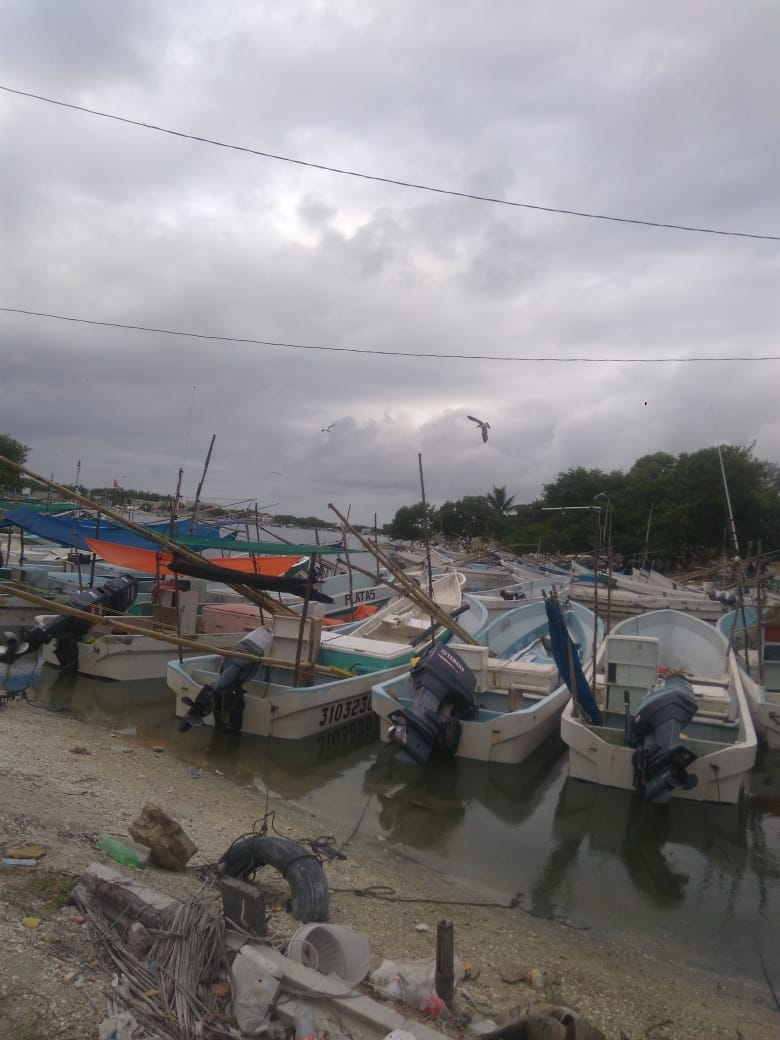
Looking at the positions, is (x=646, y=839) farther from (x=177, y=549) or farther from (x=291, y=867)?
(x=177, y=549)

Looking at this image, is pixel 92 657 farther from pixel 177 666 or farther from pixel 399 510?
pixel 399 510

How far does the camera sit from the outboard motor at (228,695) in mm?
10000

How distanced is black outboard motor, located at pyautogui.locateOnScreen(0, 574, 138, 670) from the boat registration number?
5191mm

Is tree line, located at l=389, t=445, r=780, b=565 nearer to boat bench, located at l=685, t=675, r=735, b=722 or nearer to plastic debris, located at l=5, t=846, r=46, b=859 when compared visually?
boat bench, located at l=685, t=675, r=735, b=722

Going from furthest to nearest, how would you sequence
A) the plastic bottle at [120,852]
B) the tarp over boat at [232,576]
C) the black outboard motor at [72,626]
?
the black outboard motor at [72,626]
the tarp over boat at [232,576]
the plastic bottle at [120,852]

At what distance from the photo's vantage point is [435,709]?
951cm

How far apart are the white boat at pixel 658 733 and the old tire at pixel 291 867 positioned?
460 centimetres

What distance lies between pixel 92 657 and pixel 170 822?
347 inches

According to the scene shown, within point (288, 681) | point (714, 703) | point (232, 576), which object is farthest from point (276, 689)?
point (714, 703)

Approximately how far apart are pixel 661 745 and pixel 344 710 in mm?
4885

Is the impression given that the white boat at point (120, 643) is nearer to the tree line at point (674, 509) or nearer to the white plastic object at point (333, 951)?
the white plastic object at point (333, 951)

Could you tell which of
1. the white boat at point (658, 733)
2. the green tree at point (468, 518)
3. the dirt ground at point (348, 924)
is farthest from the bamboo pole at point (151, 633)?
the green tree at point (468, 518)

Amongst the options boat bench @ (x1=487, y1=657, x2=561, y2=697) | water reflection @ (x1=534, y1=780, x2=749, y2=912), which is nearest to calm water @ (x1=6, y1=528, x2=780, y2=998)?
water reflection @ (x1=534, y1=780, x2=749, y2=912)

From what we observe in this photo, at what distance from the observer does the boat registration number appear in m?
10.7
